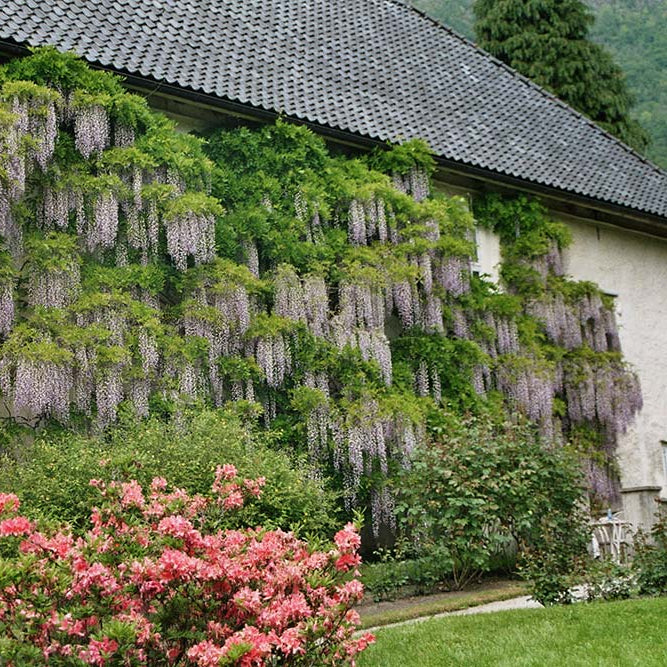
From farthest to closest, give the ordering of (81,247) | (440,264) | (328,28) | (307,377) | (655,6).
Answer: (655,6) < (328,28) < (440,264) < (307,377) < (81,247)

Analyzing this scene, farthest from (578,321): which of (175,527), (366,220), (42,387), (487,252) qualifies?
(175,527)

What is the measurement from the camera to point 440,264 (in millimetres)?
12625

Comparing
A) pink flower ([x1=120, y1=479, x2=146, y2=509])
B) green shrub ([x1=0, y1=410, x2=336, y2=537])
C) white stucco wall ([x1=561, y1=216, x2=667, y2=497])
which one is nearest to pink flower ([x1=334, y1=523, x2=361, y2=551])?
pink flower ([x1=120, y1=479, x2=146, y2=509])

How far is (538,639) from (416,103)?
10.4 metres

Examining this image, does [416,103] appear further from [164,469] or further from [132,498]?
[132,498]

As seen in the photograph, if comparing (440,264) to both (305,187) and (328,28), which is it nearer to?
(305,187)

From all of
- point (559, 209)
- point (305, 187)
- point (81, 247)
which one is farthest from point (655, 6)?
point (81, 247)

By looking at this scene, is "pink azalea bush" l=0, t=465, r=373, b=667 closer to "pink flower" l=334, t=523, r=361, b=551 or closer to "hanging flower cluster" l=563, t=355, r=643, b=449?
"pink flower" l=334, t=523, r=361, b=551

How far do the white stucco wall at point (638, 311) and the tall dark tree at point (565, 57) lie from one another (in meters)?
6.97

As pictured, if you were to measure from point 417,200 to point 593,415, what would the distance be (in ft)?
13.9

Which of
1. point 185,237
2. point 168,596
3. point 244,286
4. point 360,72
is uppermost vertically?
point 360,72

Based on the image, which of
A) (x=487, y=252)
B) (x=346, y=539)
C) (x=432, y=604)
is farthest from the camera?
(x=487, y=252)

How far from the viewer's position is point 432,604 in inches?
336

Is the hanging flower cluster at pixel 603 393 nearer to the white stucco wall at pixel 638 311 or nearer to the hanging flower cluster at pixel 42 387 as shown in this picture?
the white stucco wall at pixel 638 311
